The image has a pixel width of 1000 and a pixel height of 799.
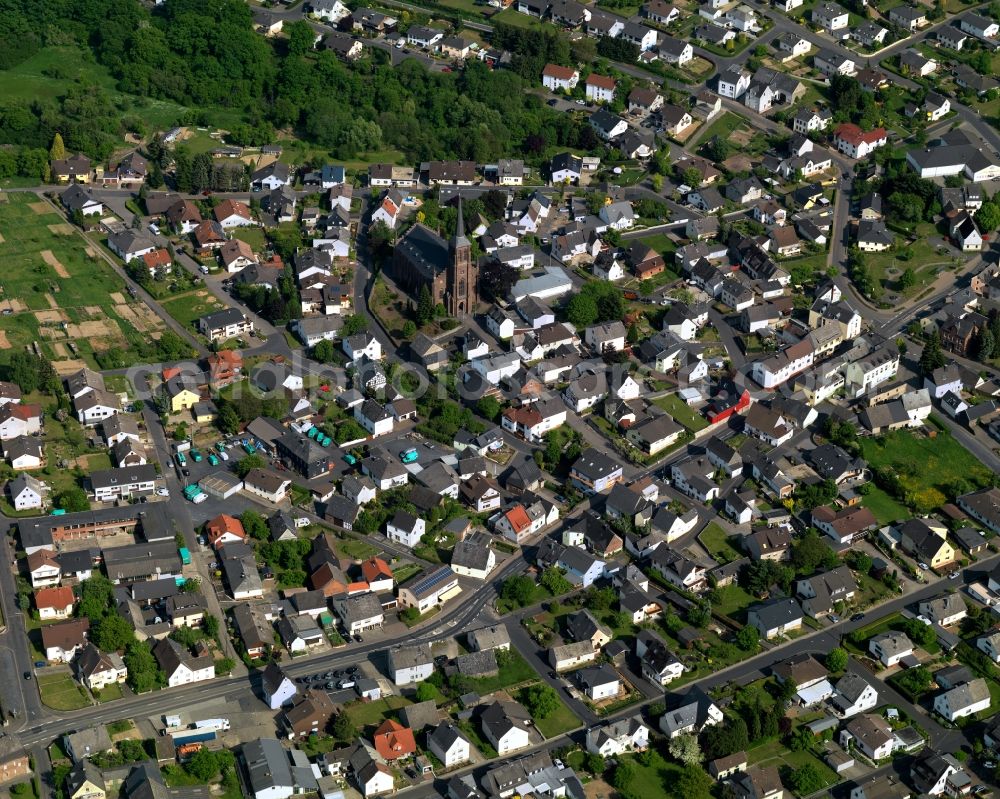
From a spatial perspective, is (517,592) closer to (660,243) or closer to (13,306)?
(660,243)

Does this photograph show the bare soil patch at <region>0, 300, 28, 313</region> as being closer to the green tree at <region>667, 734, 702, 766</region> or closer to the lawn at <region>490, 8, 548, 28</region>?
the green tree at <region>667, 734, 702, 766</region>

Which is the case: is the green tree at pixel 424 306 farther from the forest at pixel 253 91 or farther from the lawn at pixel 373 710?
the lawn at pixel 373 710

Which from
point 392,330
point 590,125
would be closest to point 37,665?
point 392,330

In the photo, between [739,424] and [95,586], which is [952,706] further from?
[95,586]

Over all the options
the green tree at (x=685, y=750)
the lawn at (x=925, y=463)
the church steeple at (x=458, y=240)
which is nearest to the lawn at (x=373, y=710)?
the green tree at (x=685, y=750)

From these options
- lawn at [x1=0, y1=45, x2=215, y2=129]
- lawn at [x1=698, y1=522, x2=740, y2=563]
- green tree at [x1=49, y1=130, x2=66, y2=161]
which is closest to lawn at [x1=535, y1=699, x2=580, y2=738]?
lawn at [x1=698, y1=522, x2=740, y2=563]

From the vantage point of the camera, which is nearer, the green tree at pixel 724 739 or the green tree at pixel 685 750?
the green tree at pixel 685 750

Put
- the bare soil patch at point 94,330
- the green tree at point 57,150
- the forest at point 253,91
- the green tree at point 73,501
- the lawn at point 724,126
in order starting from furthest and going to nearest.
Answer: the lawn at point 724,126 → the forest at point 253,91 → the green tree at point 57,150 → the bare soil patch at point 94,330 → the green tree at point 73,501

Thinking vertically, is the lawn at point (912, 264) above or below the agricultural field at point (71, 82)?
above
